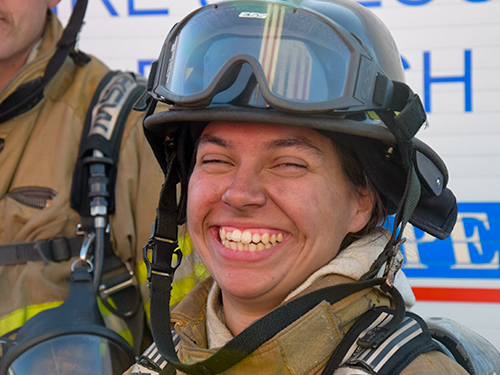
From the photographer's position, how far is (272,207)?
1851 millimetres

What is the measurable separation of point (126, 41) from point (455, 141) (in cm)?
160

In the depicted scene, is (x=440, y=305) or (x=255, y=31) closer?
(x=255, y=31)

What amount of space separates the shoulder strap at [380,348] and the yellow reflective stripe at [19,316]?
135cm

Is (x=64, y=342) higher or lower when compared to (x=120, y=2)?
lower

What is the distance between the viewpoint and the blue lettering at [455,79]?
125 inches

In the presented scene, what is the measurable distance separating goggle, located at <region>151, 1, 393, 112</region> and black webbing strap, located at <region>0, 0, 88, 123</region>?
4.05 ft

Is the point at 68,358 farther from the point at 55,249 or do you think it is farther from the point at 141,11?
the point at 141,11

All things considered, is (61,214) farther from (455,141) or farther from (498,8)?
(498,8)

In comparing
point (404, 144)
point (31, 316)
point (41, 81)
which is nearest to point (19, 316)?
point (31, 316)

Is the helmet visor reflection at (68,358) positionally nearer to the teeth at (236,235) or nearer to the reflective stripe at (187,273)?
the reflective stripe at (187,273)

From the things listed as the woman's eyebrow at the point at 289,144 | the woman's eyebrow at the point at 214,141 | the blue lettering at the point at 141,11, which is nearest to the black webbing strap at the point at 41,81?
the blue lettering at the point at 141,11

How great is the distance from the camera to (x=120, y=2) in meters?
3.53

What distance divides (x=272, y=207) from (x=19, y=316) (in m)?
1.31

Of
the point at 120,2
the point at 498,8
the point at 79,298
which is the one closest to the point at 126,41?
the point at 120,2
